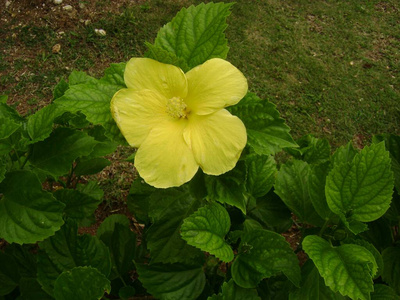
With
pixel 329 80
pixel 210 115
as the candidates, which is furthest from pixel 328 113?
pixel 210 115

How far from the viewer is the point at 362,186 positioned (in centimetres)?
128

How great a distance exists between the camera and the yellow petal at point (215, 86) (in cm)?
100

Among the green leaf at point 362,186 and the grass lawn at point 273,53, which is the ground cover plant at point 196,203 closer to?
the green leaf at point 362,186

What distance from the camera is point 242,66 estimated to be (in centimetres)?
366

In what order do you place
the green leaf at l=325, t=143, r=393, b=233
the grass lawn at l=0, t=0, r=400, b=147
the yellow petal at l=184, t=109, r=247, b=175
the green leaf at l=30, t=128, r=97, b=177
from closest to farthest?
the yellow petal at l=184, t=109, r=247, b=175 < the green leaf at l=325, t=143, r=393, b=233 < the green leaf at l=30, t=128, r=97, b=177 < the grass lawn at l=0, t=0, r=400, b=147

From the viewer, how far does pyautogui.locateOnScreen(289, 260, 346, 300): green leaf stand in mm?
1364

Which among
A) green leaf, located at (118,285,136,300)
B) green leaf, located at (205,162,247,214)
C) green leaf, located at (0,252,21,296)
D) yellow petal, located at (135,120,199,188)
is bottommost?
green leaf, located at (118,285,136,300)

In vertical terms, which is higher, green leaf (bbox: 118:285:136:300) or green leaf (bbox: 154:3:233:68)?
green leaf (bbox: 154:3:233:68)

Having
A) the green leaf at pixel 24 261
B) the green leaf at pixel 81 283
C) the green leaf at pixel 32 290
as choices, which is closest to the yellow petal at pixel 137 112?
the green leaf at pixel 81 283

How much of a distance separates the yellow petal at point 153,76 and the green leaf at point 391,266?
1174mm

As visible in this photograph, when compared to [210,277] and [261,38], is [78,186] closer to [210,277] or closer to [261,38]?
[210,277]

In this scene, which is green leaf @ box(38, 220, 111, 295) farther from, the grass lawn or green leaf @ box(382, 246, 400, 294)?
the grass lawn

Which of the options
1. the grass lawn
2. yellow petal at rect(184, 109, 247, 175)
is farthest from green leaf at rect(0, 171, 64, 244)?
the grass lawn

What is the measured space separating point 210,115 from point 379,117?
2974mm
